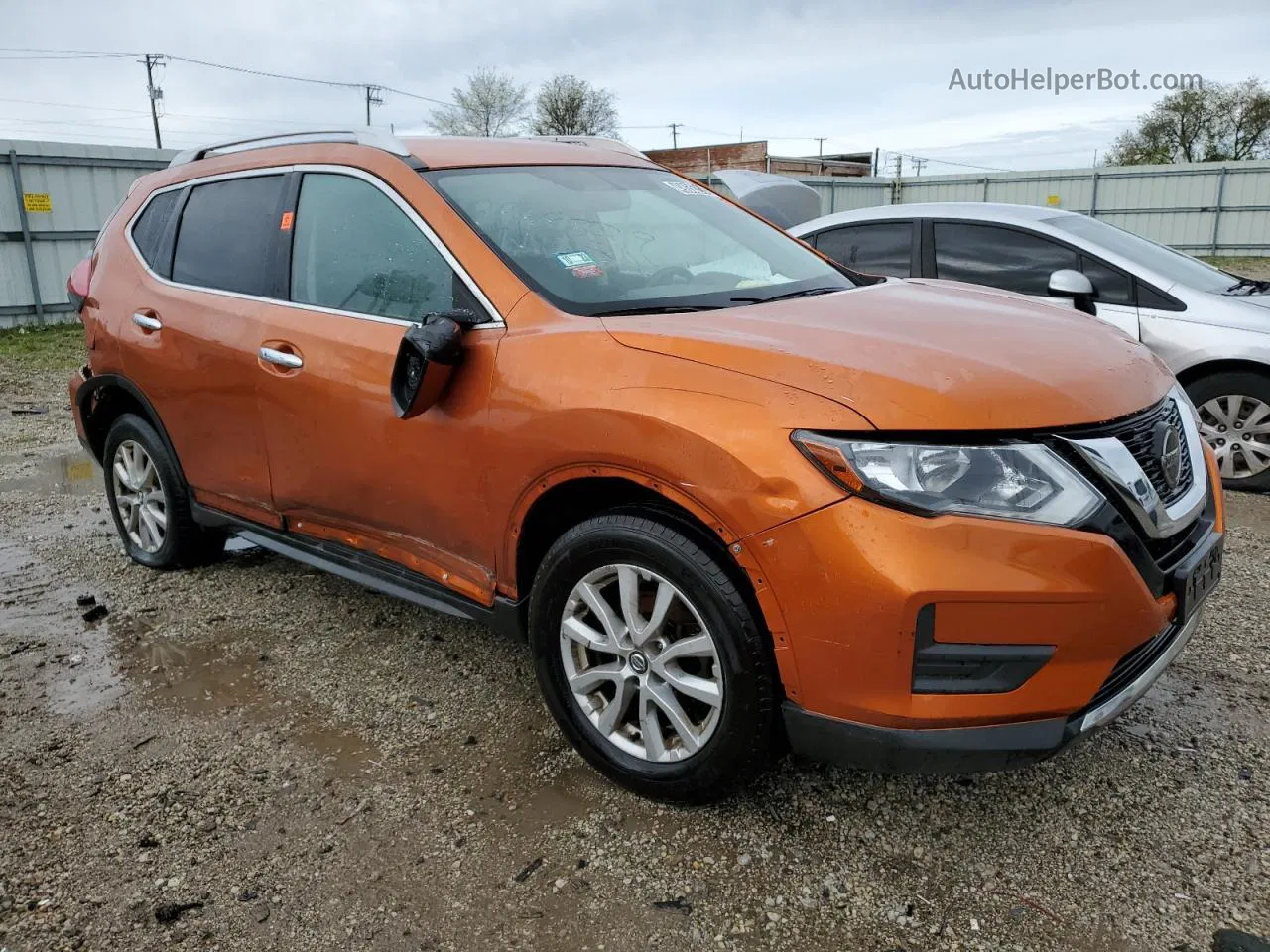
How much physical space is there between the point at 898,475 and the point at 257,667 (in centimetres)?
256

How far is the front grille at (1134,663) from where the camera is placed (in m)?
2.19

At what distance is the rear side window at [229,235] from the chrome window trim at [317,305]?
0.08ft

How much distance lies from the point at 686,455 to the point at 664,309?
0.62 m

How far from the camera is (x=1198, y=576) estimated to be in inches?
91.6

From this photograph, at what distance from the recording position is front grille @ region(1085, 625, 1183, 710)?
219cm

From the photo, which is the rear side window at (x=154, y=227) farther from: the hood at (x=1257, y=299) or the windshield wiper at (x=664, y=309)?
the hood at (x=1257, y=299)

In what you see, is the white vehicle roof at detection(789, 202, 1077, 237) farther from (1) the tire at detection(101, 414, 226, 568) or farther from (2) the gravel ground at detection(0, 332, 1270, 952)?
(1) the tire at detection(101, 414, 226, 568)

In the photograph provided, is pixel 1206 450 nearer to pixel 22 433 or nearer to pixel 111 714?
pixel 111 714

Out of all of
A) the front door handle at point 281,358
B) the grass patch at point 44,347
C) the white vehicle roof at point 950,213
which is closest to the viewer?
the front door handle at point 281,358

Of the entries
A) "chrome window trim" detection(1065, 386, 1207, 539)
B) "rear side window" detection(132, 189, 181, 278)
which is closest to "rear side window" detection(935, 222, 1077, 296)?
"chrome window trim" detection(1065, 386, 1207, 539)

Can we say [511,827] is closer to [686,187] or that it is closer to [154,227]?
[686,187]

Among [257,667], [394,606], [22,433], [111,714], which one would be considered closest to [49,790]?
[111,714]

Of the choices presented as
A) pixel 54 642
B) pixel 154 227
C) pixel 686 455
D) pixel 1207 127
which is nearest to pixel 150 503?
pixel 54 642

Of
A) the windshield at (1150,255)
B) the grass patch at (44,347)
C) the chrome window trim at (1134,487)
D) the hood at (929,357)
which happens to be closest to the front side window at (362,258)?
the hood at (929,357)
